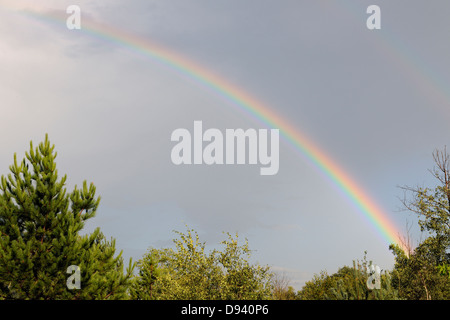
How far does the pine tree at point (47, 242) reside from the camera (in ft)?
74.7

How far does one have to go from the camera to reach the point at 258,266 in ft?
76.2

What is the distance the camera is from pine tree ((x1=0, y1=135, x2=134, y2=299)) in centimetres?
2277

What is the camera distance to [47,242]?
2386 cm

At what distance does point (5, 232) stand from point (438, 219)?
3144cm

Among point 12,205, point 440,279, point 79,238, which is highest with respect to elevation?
point 12,205
